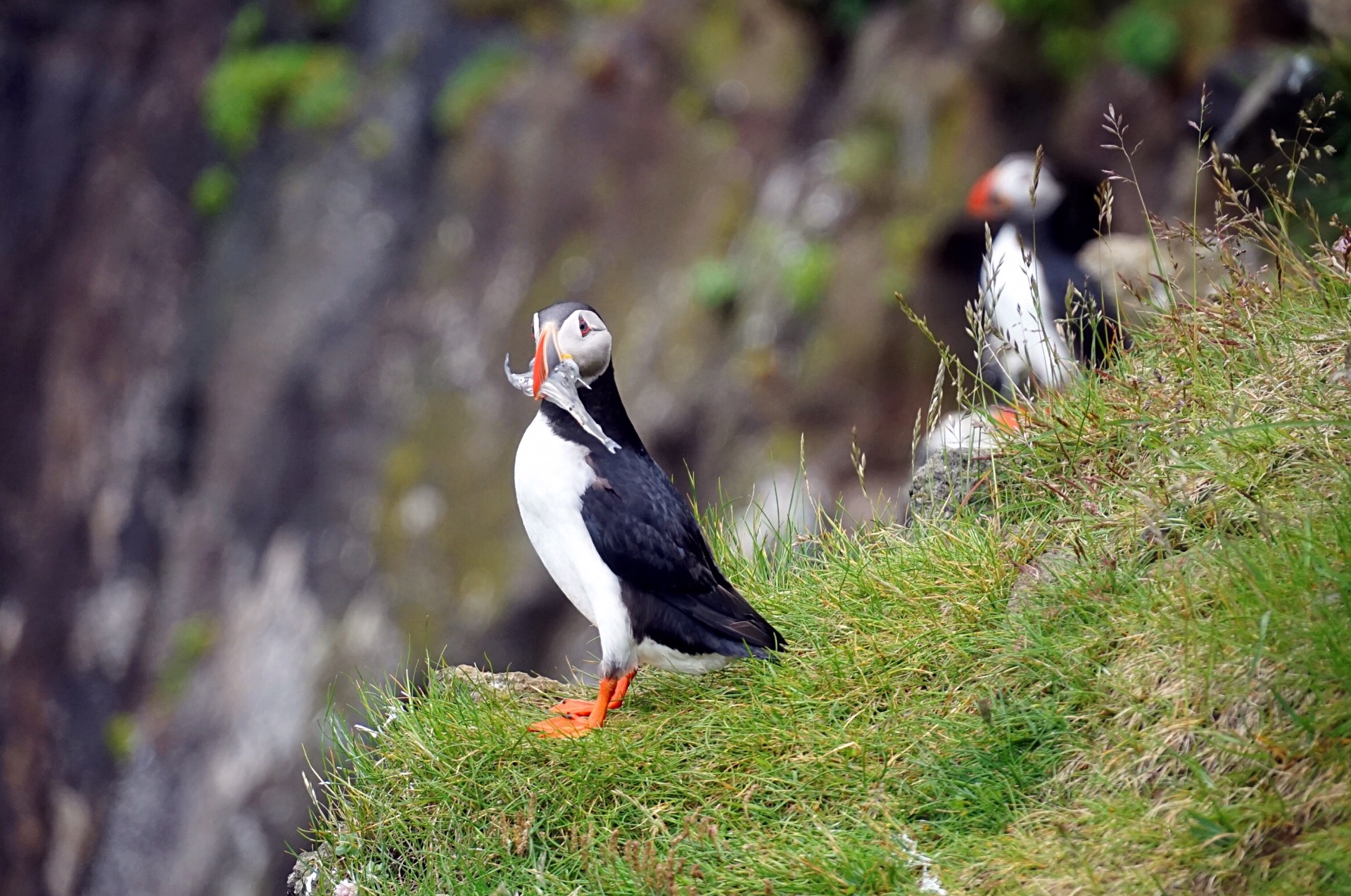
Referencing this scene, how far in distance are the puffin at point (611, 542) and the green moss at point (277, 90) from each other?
10511 mm

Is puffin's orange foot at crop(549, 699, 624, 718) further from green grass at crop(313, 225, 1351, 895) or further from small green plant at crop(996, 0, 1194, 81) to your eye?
small green plant at crop(996, 0, 1194, 81)

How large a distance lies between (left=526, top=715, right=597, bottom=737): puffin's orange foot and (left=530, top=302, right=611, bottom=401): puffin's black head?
90 cm

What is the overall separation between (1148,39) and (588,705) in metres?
6.77

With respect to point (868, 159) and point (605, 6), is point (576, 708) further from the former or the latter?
point (605, 6)

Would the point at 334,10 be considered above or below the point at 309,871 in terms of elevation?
above

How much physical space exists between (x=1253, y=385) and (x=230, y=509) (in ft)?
37.2

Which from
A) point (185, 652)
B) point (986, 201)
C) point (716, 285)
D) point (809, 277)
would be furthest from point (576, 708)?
point (185, 652)

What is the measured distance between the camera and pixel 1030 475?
11.6 feet

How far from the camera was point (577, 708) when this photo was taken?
11.4 ft

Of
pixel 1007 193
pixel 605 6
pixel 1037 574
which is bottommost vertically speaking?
pixel 1037 574

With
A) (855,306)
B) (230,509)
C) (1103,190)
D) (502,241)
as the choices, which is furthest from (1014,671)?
(230,509)

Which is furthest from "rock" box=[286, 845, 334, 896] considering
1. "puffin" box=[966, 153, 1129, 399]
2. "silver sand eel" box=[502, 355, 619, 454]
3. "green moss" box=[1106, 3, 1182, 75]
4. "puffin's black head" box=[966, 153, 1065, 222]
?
"green moss" box=[1106, 3, 1182, 75]

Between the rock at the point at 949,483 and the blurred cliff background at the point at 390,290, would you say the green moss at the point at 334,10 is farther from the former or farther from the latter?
the rock at the point at 949,483

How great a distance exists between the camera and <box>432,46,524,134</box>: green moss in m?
12.1
